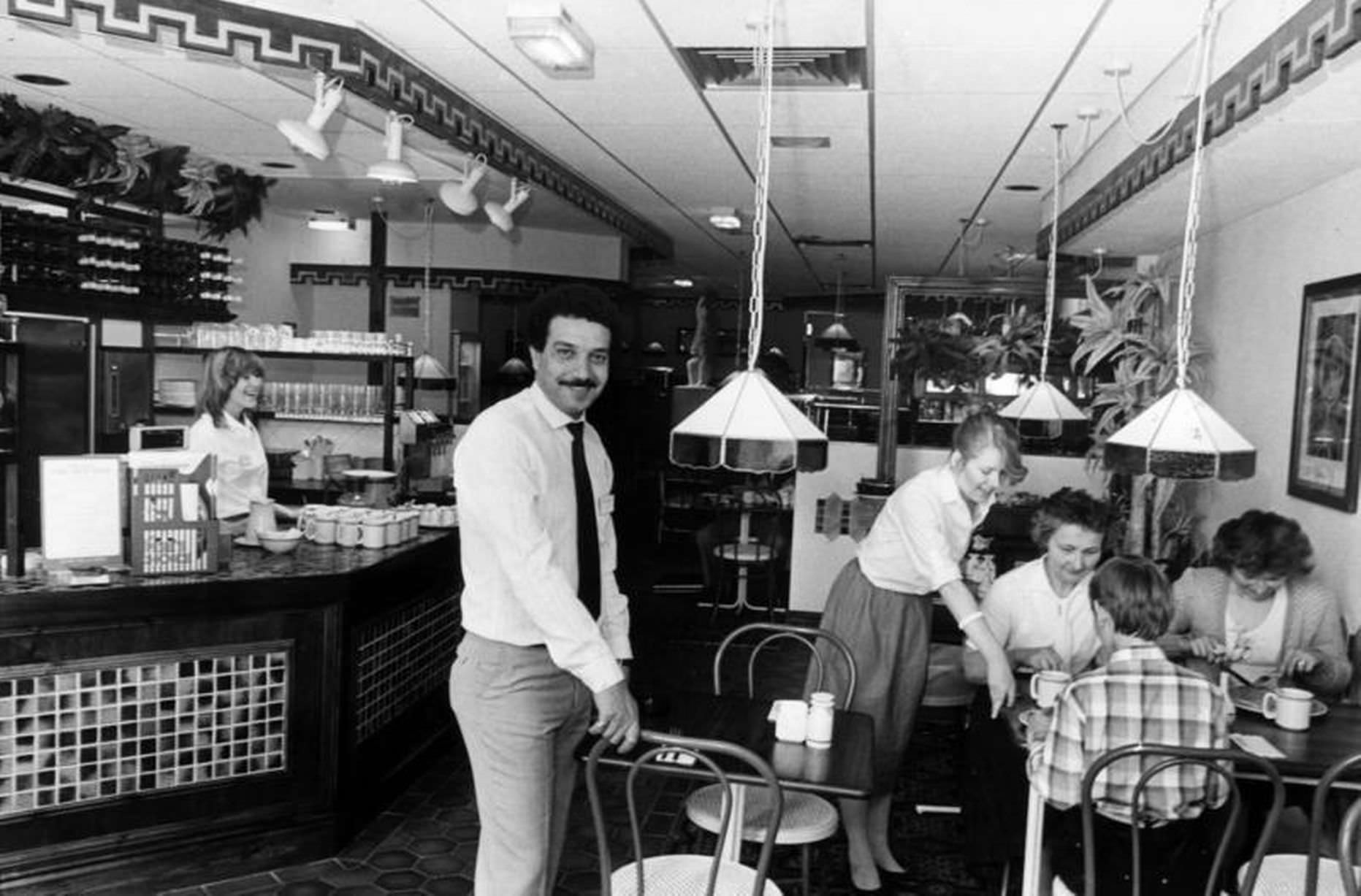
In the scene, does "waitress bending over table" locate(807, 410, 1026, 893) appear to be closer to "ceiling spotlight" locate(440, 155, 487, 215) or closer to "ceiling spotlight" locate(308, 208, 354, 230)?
"ceiling spotlight" locate(440, 155, 487, 215)

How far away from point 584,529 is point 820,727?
2.51 ft

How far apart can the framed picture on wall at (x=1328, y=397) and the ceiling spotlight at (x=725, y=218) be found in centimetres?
385

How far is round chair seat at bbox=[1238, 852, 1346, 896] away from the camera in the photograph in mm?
2943

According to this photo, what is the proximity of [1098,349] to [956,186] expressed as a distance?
126 centimetres

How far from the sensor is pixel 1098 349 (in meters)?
6.32

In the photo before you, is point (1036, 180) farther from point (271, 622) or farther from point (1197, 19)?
point (271, 622)

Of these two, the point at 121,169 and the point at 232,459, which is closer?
the point at 232,459

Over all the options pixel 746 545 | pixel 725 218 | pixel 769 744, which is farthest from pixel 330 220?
pixel 769 744

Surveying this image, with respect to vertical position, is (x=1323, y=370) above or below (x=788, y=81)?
below

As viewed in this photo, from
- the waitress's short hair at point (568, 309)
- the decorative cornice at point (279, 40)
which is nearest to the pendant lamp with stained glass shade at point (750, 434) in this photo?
the waitress's short hair at point (568, 309)

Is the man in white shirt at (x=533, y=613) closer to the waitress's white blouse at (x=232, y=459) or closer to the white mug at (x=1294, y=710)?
the white mug at (x=1294, y=710)

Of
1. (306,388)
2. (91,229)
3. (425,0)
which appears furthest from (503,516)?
(306,388)

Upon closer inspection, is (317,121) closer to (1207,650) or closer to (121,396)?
(1207,650)

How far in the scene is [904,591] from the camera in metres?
3.81
